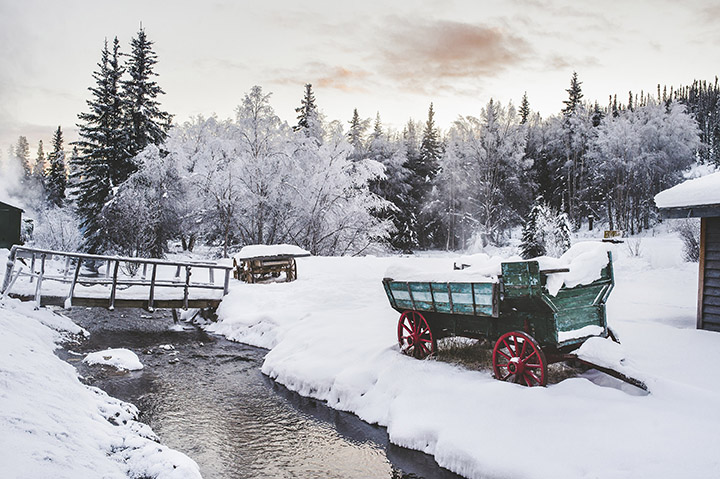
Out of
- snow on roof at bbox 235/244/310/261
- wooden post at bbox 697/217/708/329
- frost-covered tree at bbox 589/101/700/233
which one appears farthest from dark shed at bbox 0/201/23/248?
frost-covered tree at bbox 589/101/700/233

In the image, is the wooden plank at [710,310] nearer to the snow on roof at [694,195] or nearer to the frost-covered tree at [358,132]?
the snow on roof at [694,195]

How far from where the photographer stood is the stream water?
5.61 meters

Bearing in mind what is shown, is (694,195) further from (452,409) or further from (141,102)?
(141,102)

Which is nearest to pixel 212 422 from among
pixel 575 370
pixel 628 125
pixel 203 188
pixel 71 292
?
pixel 575 370

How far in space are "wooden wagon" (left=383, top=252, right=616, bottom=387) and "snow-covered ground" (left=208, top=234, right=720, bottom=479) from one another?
36 cm

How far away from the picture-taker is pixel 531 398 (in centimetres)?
578

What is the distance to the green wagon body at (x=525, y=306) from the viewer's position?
6062 mm

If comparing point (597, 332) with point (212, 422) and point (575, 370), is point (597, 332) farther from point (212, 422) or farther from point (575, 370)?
point (212, 422)

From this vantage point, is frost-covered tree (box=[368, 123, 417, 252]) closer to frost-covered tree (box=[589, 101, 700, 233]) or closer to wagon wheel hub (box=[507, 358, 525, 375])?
frost-covered tree (box=[589, 101, 700, 233])

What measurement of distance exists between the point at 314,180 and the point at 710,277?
2239cm

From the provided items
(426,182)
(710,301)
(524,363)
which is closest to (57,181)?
(426,182)

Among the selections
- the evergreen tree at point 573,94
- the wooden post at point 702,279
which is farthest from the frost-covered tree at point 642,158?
the wooden post at point 702,279

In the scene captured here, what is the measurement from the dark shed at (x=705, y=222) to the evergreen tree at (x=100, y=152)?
89.1ft

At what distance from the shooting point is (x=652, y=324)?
977cm
